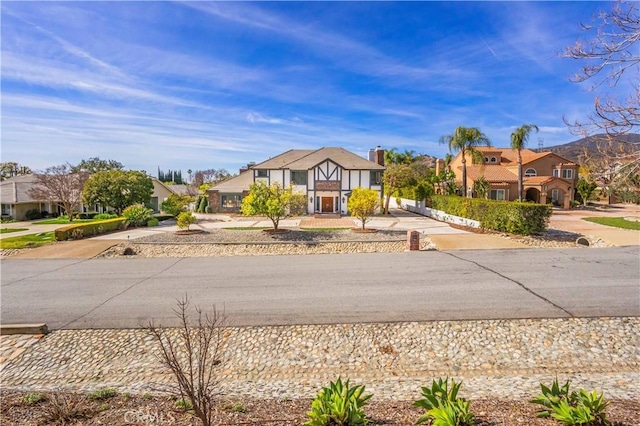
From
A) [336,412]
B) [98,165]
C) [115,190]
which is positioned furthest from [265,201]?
[98,165]

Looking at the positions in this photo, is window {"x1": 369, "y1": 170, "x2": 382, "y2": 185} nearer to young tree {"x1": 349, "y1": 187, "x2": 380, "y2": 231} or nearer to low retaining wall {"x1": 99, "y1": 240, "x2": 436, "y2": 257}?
young tree {"x1": 349, "y1": 187, "x2": 380, "y2": 231}

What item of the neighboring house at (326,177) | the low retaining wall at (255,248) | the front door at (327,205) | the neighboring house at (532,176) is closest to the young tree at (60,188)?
the neighboring house at (326,177)

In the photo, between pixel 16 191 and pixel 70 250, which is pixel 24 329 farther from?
pixel 16 191

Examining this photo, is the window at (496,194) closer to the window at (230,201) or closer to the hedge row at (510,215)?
the hedge row at (510,215)

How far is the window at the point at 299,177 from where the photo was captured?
3647 cm

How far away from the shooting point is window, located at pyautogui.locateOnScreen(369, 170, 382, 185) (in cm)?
3641

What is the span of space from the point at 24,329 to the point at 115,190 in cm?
2879

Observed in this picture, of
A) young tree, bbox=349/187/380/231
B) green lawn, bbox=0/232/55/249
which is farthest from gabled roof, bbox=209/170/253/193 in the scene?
young tree, bbox=349/187/380/231

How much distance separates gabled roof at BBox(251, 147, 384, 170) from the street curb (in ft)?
Result: 97.4

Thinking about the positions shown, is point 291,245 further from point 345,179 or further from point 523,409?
point 345,179

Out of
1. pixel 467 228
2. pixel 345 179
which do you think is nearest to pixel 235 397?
pixel 467 228

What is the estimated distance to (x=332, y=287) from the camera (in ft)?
35.9

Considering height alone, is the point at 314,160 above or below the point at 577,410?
above

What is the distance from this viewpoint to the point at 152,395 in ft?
17.1
